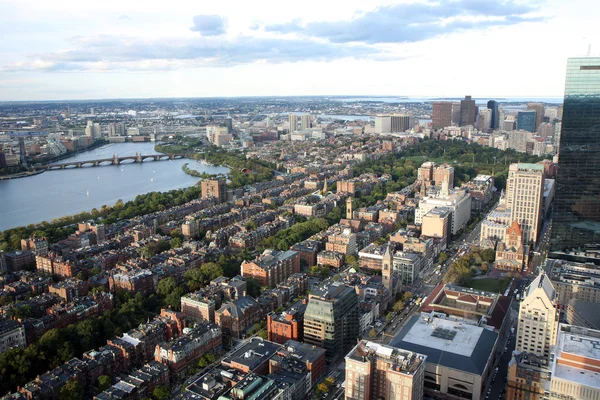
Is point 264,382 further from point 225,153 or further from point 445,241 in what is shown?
point 225,153

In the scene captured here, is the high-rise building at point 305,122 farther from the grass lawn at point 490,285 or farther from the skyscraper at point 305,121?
the grass lawn at point 490,285

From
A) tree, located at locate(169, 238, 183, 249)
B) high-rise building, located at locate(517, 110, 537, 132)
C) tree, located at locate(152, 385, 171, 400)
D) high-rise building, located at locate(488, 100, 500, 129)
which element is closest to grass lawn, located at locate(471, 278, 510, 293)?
tree, located at locate(152, 385, 171, 400)

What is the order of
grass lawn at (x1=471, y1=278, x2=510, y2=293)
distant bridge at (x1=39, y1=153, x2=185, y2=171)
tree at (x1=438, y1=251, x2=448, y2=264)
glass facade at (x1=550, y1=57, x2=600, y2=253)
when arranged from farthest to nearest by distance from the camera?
distant bridge at (x1=39, y1=153, x2=185, y2=171), tree at (x1=438, y1=251, x2=448, y2=264), glass facade at (x1=550, y1=57, x2=600, y2=253), grass lawn at (x1=471, y1=278, x2=510, y2=293)

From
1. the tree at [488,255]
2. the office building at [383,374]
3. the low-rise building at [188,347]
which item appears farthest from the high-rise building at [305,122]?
the office building at [383,374]

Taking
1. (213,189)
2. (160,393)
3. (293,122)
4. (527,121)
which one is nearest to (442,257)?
(160,393)

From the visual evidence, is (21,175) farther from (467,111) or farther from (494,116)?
(494,116)

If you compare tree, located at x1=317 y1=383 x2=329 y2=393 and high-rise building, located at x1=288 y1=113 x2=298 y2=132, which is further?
high-rise building, located at x1=288 y1=113 x2=298 y2=132

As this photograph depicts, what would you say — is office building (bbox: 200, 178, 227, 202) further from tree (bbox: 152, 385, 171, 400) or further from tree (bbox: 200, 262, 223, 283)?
tree (bbox: 152, 385, 171, 400)
